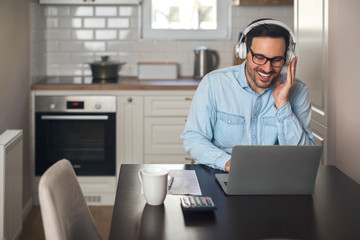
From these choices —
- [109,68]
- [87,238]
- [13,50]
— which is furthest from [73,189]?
[109,68]

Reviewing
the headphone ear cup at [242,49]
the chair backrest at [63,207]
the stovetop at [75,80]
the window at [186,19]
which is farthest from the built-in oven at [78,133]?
the chair backrest at [63,207]

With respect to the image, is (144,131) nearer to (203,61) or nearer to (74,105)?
(74,105)

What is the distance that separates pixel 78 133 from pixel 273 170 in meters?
2.90

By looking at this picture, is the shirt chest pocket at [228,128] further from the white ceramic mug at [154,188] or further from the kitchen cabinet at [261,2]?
the kitchen cabinet at [261,2]

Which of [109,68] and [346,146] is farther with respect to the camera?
[109,68]

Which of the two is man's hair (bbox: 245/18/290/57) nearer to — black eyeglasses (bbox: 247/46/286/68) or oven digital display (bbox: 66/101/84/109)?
black eyeglasses (bbox: 247/46/286/68)

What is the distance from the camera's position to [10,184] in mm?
3367

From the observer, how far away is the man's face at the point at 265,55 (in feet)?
8.40

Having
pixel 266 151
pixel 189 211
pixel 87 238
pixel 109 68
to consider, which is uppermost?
pixel 109 68

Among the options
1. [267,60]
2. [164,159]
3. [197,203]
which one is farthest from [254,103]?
[164,159]

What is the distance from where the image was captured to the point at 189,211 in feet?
6.09

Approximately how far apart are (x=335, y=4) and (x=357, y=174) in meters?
0.94

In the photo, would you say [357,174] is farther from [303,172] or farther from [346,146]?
[303,172]

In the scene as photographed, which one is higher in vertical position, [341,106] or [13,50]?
[13,50]
